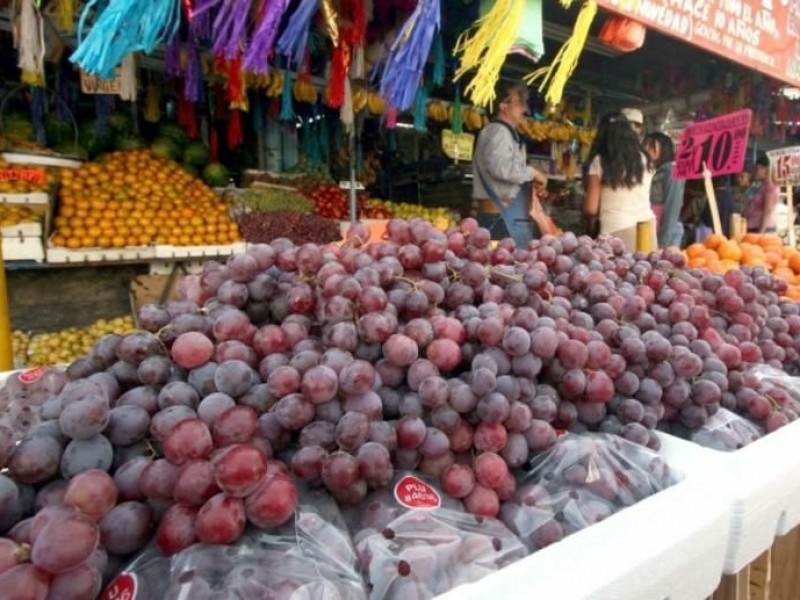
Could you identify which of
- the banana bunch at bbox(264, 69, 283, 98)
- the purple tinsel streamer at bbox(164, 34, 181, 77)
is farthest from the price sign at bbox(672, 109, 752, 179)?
the purple tinsel streamer at bbox(164, 34, 181, 77)

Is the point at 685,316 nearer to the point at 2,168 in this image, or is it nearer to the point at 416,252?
the point at 416,252

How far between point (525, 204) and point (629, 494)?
316 centimetres

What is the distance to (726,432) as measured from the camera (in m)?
1.12

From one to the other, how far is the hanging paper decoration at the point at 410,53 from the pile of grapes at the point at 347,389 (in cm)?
172

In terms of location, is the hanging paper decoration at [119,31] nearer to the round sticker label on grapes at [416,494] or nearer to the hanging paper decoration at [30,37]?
the hanging paper decoration at [30,37]

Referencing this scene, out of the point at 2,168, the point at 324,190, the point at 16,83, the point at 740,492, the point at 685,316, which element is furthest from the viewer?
the point at 324,190

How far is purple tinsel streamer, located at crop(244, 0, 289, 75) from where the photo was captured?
239 cm

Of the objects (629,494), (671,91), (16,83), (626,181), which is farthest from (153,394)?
(671,91)

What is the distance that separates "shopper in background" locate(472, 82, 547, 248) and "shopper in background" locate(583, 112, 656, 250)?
0.48 m

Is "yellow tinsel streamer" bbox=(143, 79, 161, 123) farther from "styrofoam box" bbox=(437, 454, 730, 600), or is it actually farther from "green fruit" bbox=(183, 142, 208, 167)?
"styrofoam box" bbox=(437, 454, 730, 600)

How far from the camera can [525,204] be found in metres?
3.83

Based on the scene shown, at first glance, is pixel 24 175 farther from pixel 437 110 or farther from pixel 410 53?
pixel 437 110

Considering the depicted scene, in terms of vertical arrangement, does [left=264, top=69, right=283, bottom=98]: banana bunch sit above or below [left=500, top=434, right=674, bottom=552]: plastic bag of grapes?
above

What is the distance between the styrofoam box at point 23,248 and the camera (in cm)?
307
